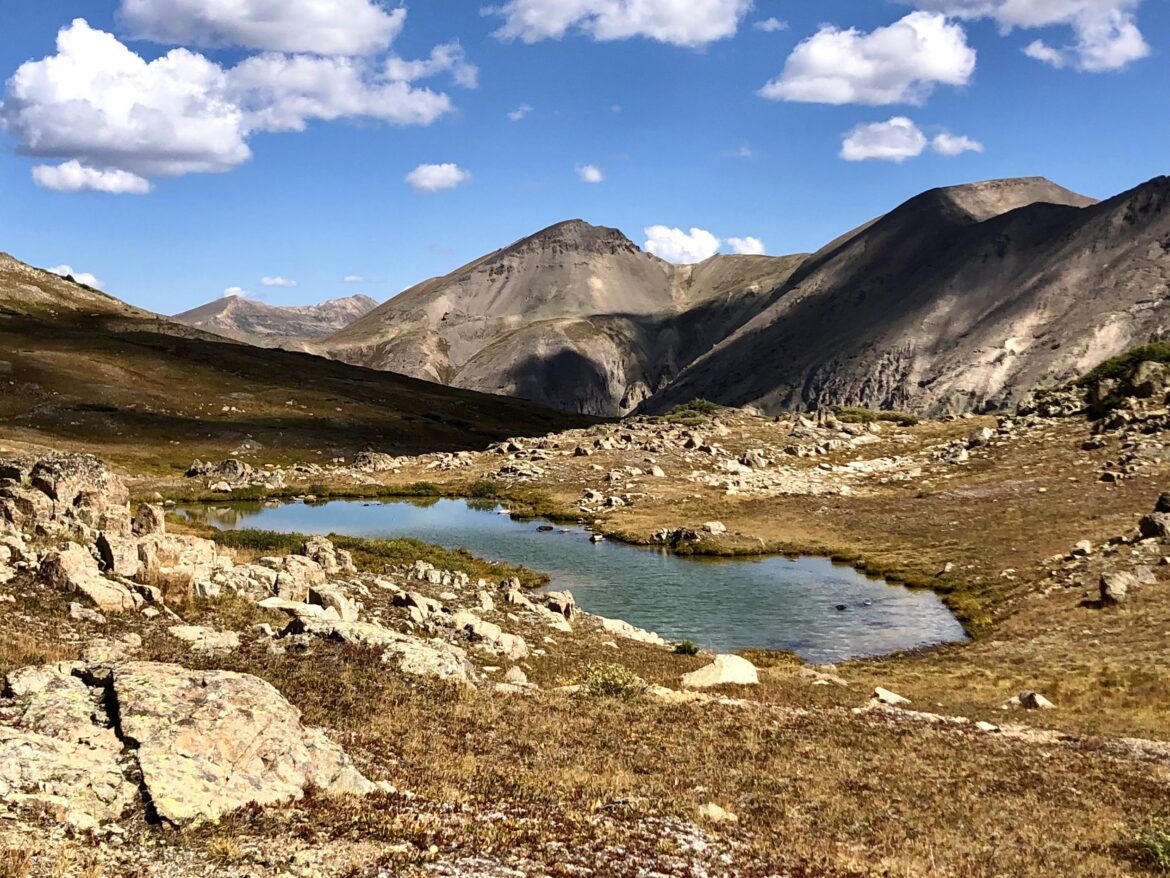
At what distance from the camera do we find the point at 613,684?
90.8 ft

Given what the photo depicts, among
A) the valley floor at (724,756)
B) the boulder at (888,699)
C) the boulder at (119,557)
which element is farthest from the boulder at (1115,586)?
the boulder at (119,557)

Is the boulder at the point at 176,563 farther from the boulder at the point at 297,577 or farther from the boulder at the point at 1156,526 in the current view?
the boulder at the point at 1156,526

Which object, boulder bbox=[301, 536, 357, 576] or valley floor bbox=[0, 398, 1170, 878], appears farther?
boulder bbox=[301, 536, 357, 576]

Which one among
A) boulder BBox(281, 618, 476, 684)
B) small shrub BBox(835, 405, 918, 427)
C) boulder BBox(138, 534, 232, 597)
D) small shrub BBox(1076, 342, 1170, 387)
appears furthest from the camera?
small shrub BBox(835, 405, 918, 427)

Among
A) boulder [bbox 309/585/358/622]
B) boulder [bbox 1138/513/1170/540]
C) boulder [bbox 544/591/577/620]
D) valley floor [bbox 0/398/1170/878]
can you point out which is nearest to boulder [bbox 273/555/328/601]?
boulder [bbox 309/585/358/622]

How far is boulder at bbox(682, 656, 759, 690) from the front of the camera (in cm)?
3144

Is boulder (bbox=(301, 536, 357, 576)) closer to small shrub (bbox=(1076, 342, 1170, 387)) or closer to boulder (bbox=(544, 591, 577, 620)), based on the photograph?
boulder (bbox=(544, 591, 577, 620))

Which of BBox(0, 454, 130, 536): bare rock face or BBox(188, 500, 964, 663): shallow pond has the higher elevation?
BBox(0, 454, 130, 536): bare rock face

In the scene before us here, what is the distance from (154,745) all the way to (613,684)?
51.5ft

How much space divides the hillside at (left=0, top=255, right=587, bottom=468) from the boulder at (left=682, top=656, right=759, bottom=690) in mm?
99728

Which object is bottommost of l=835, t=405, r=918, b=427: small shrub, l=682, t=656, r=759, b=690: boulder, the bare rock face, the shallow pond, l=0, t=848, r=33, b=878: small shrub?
the shallow pond

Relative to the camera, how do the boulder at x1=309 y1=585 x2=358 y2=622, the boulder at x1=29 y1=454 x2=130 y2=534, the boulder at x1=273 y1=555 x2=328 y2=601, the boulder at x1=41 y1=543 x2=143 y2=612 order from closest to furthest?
the boulder at x1=41 y1=543 x2=143 y2=612
the boulder at x1=309 y1=585 x2=358 y2=622
the boulder at x1=273 y1=555 x2=328 y2=601
the boulder at x1=29 y1=454 x2=130 y2=534

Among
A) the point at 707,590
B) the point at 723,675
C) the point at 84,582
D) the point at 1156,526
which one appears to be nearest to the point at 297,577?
the point at 84,582

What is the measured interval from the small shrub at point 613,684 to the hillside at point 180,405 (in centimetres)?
9986
